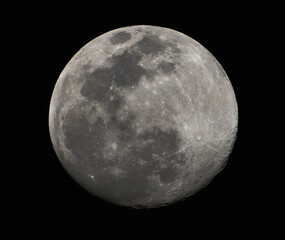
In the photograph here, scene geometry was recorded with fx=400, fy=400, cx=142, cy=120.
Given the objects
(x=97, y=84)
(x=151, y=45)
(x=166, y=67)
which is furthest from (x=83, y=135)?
(x=151, y=45)

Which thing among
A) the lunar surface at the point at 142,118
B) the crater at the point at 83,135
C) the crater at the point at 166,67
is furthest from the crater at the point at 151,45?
the crater at the point at 83,135

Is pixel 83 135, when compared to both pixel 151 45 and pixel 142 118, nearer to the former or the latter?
pixel 142 118

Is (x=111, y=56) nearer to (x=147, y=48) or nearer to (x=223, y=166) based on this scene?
(x=147, y=48)

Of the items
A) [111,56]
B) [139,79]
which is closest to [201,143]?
[139,79]

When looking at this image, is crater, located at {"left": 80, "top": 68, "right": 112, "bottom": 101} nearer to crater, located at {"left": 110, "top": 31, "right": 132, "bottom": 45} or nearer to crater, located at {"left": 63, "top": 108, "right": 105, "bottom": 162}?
crater, located at {"left": 63, "top": 108, "right": 105, "bottom": 162}

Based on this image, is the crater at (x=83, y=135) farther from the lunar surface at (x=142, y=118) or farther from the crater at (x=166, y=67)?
the crater at (x=166, y=67)
